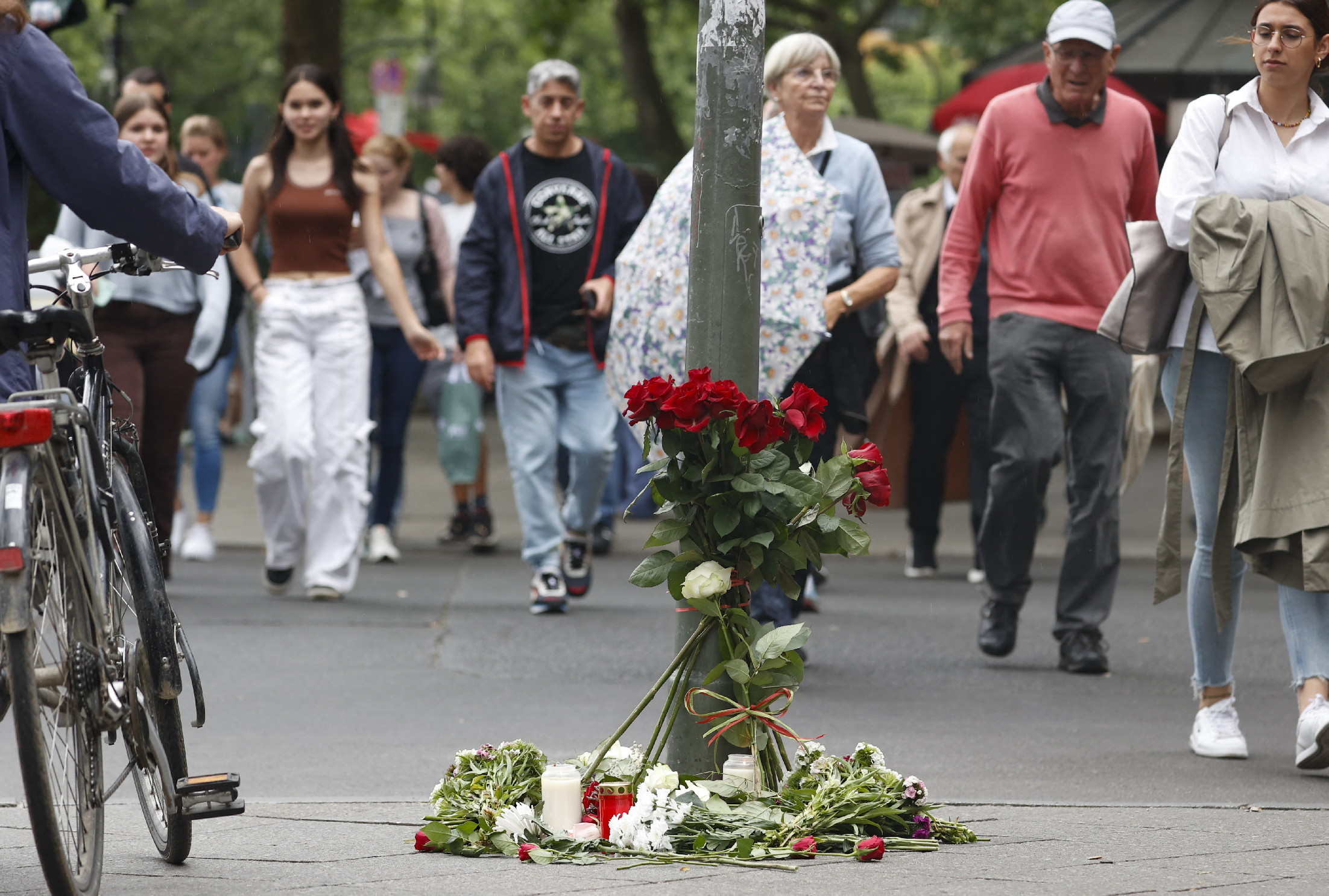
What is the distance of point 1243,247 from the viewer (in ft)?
15.9

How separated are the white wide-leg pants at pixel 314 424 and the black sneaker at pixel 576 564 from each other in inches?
36.0

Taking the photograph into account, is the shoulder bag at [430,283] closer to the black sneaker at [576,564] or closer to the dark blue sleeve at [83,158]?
the black sneaker at [576,564]

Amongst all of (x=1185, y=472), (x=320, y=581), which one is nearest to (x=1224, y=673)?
(x=1185, y=472)

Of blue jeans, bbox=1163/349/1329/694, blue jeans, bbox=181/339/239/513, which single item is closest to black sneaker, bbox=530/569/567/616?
blue jeans, bbox=181/339/239/513

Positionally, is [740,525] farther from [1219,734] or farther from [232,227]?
[1219,734]

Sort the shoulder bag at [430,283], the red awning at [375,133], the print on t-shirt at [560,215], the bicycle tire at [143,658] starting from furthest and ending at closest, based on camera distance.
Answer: the red awning at [375,133] < the shoulder bag at [430,283] < the print on t-shirt at [560,215] < the bicycle tire at [143,658]

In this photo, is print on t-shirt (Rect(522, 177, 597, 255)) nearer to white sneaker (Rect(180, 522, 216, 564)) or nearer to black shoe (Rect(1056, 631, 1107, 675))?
black shoe (Rect(1056, 631, 1107, 675))

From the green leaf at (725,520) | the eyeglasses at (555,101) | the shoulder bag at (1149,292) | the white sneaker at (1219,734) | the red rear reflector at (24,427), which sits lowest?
the white sneaker at (1219,734)

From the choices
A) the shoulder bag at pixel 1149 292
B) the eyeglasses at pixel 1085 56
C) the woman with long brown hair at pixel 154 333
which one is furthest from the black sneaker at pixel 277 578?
the shoulder bag at pixel 1149 292

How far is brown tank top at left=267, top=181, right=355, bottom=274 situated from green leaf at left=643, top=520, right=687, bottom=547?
436 cm

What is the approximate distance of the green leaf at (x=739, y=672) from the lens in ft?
13.2

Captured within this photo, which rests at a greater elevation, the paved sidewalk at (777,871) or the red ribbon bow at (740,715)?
the red ribbon bow at (740,715)

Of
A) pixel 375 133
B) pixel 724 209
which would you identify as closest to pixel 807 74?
pixel 724 209

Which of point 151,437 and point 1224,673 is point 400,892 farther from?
point 151,437
